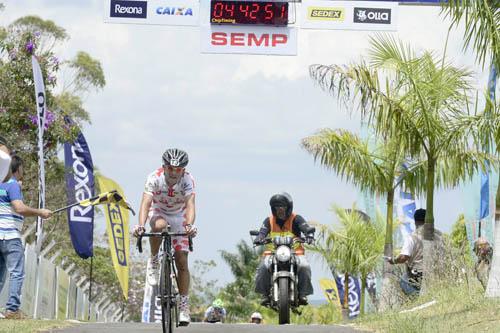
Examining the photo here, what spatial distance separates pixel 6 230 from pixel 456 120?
30.2ft

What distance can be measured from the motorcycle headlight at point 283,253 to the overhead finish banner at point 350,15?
945 centimetres

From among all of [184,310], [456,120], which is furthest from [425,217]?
[184,310]

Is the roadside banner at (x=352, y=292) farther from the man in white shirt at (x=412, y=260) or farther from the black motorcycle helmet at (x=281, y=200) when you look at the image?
the black motorcycle helmet at (x=281, y=200)

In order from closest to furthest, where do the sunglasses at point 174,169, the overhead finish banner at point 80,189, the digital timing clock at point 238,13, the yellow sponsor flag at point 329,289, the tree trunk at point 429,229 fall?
the sunglasses at point 174,169 < the tree trunk at point 429,229 < the digital timing clock at point 238,13 < the overhead finish banner at point 80,189 < the yellow sponsor flag at point 329,289

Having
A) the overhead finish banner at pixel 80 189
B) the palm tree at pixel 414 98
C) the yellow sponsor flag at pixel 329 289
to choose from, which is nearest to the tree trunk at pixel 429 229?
the palm tree at pixel 414 98

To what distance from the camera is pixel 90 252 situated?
94.9 feet

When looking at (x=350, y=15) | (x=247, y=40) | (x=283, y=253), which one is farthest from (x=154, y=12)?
(x=283, y=253)

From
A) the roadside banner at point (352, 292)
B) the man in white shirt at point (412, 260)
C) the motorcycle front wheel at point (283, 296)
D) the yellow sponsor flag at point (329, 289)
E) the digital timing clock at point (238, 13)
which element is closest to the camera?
the motorcycle front wheel at point (283, 296)

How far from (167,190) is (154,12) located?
41.5ft

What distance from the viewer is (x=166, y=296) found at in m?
12.0

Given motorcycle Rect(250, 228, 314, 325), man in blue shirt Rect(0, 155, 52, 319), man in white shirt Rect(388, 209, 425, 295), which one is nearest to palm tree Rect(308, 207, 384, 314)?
man in white shirt Rect(388, 209, 425, 295)

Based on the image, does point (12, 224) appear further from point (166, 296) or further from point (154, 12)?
point (154, 12)

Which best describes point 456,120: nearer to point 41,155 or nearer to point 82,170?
point 41,155

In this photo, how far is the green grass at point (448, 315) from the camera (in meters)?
12.0
